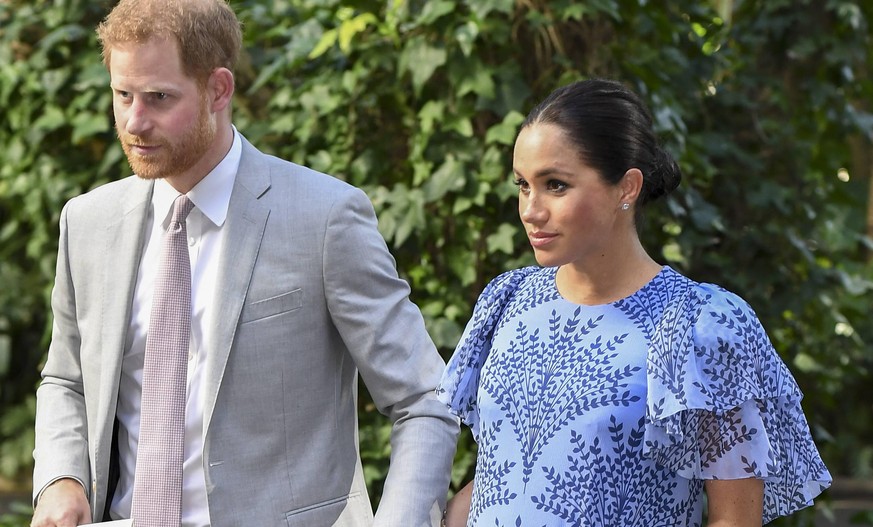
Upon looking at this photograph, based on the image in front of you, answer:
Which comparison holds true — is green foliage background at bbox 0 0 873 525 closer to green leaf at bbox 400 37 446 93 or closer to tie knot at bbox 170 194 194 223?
green leaf at bbox 400 37 446 93

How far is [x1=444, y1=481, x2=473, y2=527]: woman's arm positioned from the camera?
222 centimetres

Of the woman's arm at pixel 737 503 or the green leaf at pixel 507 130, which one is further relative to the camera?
the green leaf at pixel 507 130

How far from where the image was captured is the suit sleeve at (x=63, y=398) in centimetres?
232

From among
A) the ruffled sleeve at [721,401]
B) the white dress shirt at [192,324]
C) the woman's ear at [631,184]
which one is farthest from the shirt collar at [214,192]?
the ruffled sleeve at [721,401]

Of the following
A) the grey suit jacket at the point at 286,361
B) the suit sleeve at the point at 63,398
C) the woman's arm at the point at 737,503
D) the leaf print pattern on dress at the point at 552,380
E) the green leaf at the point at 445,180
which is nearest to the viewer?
the woman's arm at the point at 737,503

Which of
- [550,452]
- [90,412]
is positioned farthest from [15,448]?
[550,452]

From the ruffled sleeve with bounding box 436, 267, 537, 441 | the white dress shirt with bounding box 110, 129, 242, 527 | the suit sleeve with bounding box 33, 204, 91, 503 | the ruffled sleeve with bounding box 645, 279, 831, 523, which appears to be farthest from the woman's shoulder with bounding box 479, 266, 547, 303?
the suit sleeve with bounding box 33, 204, 91, 503

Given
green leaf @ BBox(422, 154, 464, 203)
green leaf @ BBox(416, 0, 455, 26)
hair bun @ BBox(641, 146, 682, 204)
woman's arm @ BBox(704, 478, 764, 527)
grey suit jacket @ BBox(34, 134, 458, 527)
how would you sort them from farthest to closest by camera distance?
green leaf @ BBox(422, 154, 464, 203) < green leaf @ BBox(416, 0, 455, 26) < grey suit jacket @ BBox(34, 134, 458, 527) < hair bun @ BBox(641, 146, 682, 204) < woman's arm @ BBox(704, 478, 764, 527)

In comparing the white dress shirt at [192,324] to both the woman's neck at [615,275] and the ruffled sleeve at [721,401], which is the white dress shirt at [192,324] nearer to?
the woman's neck at [615,275]

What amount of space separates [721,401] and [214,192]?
3.18 feet

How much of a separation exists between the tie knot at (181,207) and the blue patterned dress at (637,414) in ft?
1.98

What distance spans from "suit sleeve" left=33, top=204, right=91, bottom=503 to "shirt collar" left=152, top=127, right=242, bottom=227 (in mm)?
232

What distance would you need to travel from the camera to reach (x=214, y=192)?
2.29 m

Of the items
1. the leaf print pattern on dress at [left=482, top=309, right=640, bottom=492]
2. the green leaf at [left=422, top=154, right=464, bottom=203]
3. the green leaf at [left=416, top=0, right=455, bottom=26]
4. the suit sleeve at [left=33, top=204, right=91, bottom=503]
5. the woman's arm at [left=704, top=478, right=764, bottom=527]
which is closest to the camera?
the woman's arm at [left=704, top=478, right=764, bottom=527]
